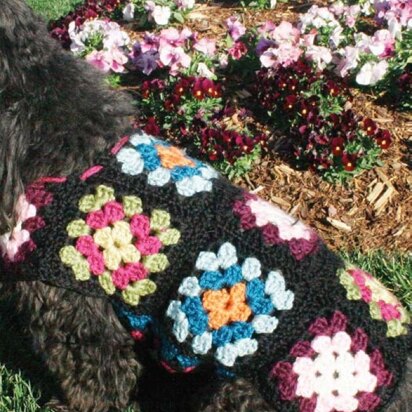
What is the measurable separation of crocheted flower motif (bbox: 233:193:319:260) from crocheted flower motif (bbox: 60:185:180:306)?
0.82ft

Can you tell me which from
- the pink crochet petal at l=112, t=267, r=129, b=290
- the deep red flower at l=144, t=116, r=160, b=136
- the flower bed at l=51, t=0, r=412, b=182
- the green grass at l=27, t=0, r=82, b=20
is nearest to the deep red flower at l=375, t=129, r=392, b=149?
the flower bed at l=51, t=0, r=412, b=182

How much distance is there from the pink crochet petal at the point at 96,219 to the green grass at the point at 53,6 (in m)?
4.86

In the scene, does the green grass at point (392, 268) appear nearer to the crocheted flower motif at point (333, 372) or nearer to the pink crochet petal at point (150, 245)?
the crocheted flower motif at point (333, 372)

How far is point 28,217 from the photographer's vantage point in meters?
2.66

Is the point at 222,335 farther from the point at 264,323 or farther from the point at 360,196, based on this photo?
the point at 360,196

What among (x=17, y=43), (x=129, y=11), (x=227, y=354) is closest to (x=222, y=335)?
(x=227, y=354)

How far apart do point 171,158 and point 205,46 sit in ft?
8.18

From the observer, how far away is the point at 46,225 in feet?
8.65

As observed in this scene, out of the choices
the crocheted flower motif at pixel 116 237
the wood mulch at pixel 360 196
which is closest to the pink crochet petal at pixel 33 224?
the crocheted flower motif at pixel 116 237

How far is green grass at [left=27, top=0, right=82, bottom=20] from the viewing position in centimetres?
717

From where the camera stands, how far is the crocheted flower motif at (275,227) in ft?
8.73

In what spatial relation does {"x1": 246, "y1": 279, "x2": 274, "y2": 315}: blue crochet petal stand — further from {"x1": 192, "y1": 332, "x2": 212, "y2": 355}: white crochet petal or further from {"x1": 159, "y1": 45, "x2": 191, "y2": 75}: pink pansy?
{"x1": 159, "y1": 45, "x2": 191, "y2": 75}: pink pansy

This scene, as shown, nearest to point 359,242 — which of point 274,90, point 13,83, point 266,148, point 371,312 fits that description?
point 266,148

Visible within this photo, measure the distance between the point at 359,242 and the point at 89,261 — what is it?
2.00 metres
